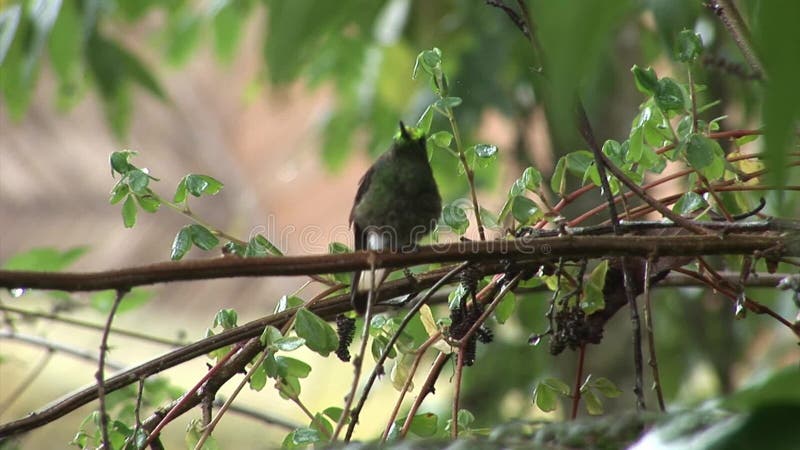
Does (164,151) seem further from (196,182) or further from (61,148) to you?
(196,182)

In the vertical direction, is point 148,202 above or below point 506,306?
above

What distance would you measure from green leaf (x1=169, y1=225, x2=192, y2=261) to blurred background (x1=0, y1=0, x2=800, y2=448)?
21 cm

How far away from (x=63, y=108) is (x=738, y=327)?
8.08 feet

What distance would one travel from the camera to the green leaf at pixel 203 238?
4.14 ft

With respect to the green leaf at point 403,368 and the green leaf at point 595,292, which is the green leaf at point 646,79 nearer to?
the green leaf at point 595,292

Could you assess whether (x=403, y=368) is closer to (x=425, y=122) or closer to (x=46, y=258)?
(x=425, y=122)

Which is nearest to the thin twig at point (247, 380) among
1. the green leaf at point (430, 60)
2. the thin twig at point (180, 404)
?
the thin twig at point (180, 404)

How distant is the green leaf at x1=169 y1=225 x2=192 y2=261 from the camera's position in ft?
4.05

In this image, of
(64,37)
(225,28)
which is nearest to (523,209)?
(64,37)

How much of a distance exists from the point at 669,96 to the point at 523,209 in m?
0.24

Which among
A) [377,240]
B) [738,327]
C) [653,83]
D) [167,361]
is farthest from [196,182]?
[738,327]

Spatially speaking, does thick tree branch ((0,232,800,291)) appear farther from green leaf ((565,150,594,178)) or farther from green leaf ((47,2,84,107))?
green leaf ((47,2,84,107))

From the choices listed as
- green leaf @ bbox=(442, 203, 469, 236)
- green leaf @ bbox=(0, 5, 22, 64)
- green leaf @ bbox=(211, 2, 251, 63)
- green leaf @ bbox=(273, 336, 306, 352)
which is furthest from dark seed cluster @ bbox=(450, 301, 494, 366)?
green leaf @ bbox=(211, 2, 251, 63)

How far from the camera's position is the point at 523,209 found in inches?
49.9
